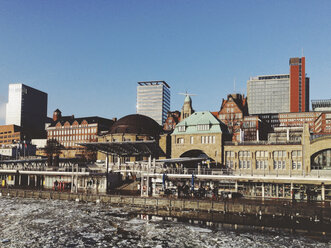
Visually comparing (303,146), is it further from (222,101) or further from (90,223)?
(222,101)

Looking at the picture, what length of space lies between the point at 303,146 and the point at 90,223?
5173 cm

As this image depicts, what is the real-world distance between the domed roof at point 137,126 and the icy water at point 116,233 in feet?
206

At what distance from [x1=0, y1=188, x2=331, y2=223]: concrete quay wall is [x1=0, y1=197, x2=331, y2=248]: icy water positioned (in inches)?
251

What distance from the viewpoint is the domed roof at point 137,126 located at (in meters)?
107

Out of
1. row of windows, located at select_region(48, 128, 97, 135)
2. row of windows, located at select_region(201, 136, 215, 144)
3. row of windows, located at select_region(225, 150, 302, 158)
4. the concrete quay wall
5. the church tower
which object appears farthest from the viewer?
row of windows, located at select_region(48, 128, 97, 135)

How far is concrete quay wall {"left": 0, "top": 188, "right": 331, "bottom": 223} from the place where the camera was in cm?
4266

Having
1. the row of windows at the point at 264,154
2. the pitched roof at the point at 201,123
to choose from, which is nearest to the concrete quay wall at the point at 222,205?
the row of windows at the point at 264,154

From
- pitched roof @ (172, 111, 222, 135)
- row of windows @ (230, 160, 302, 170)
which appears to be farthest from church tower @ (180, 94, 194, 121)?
row of windows @ (230, 160, 302, 170)

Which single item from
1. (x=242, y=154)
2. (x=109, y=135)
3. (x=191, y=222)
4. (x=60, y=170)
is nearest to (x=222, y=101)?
(x=109, y=135)

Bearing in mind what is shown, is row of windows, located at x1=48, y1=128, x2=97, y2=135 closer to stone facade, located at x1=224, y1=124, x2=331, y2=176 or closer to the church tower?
the church tower

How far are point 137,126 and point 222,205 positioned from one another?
6506 cm

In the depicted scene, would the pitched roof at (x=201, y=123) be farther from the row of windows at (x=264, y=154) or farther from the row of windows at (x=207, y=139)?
the row of windows at (x=264, y=154)

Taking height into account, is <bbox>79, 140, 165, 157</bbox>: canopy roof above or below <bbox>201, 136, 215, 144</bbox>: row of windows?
below

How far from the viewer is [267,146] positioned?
76.7 metres
